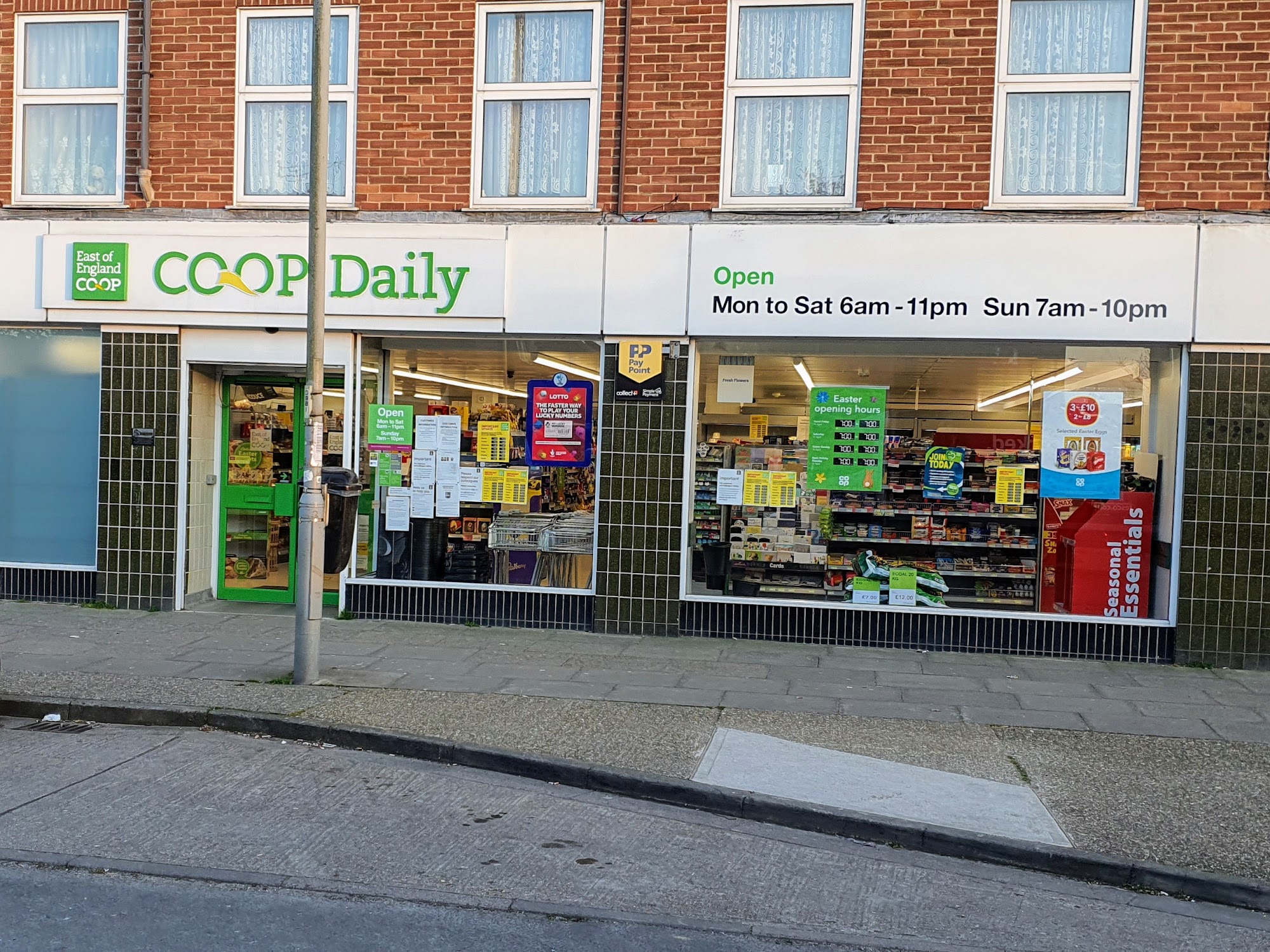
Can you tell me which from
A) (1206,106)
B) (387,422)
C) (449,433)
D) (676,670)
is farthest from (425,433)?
(1206,106)

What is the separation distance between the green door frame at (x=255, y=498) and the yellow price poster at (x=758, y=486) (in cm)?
449

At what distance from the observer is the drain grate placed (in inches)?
281

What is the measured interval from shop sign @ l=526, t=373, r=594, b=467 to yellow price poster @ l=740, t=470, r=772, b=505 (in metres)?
1.49

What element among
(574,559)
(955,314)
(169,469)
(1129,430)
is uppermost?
(955,314)

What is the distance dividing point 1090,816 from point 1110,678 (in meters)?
3.56

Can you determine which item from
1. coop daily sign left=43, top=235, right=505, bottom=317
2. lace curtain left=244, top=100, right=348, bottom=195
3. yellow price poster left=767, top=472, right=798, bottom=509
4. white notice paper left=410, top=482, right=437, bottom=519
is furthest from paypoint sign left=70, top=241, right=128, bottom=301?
yellow price poster left=767, top=472, right=798, bottom=509

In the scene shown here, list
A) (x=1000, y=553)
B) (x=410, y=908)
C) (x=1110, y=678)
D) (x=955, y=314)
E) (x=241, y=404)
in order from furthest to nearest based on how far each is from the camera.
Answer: (x=241, y=404) → (x=1000, y=553) → (x=955, y=314) → (x=1110, y=678) → (x=410, y=908)

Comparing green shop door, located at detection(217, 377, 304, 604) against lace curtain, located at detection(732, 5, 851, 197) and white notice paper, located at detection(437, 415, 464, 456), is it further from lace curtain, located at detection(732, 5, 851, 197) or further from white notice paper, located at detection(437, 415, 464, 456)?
lace curtain, located at detection(732, 5, 851, 197)

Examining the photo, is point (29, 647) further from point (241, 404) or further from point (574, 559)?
point (574, 559)

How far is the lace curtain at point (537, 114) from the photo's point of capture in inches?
411

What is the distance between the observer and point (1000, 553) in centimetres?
1029

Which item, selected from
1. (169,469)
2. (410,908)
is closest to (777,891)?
(410,908)

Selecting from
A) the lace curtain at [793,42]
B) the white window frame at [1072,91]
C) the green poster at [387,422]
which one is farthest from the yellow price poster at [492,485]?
the white window frame at [1072,91]

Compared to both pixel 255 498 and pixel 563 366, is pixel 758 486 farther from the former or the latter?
pixel 255 498
